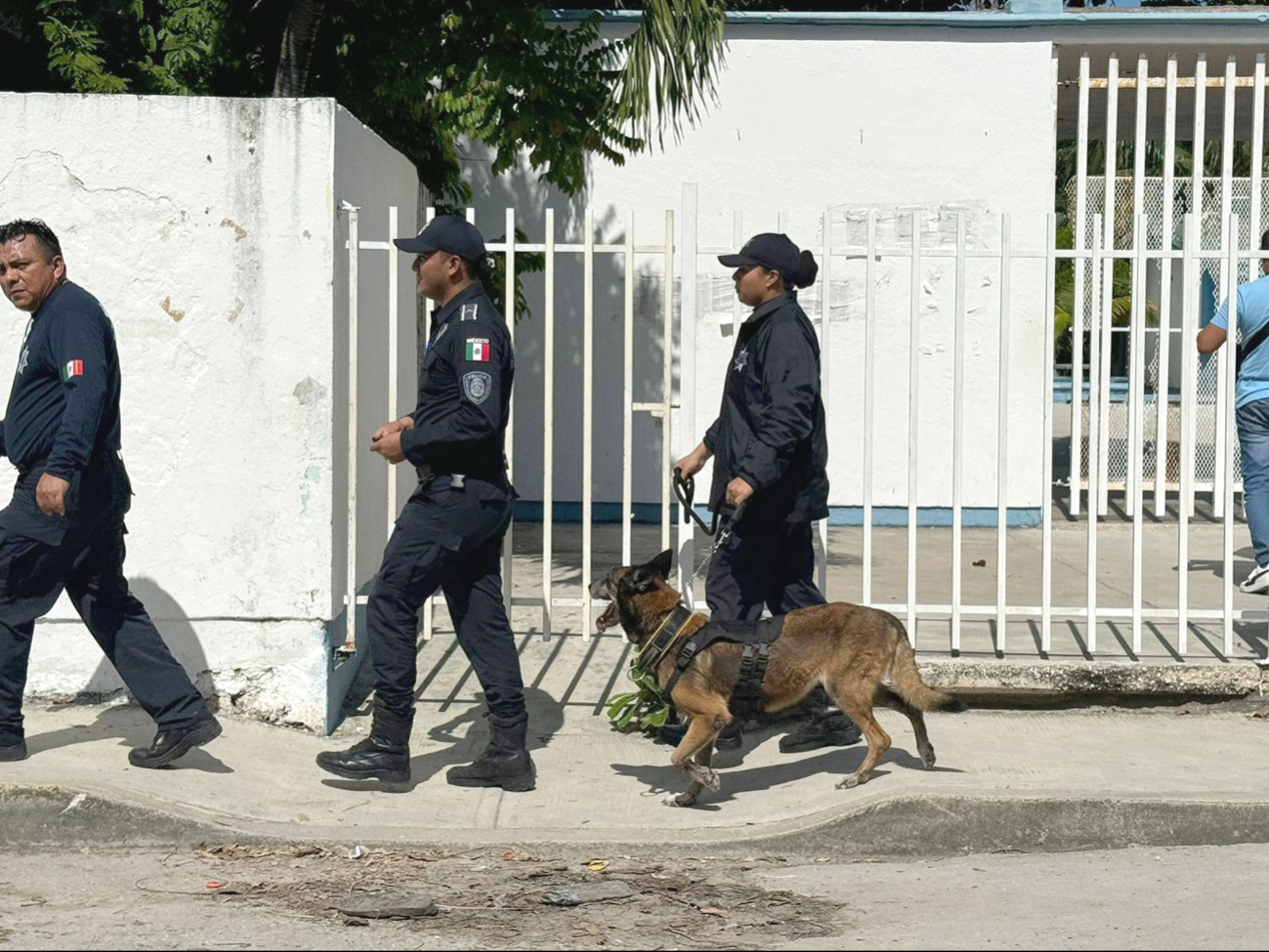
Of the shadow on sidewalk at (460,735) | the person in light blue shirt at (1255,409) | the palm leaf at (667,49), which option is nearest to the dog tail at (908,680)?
the shadow on sidewalk at (460,735)

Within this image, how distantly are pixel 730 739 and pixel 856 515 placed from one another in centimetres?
615

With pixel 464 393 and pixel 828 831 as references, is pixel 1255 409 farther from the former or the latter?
pixel 464 393

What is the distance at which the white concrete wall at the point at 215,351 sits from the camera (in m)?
6.23

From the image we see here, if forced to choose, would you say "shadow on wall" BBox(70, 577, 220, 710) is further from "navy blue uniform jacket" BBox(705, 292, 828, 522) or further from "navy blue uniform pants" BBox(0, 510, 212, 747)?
"navy blue uniform jacket" BBox(705, 292, 828, 522)

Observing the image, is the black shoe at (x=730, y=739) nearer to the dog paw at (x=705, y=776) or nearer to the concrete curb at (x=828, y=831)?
the dog paw at (x=705, y=776)

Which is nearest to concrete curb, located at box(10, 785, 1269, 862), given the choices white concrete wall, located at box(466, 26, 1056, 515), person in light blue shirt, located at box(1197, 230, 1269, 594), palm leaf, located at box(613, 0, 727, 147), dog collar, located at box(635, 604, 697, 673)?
dog collar, located at box(635, 604, 697, 673)

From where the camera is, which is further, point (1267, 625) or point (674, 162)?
point (674, 162)

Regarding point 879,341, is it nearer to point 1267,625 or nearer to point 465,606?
point 1267,625

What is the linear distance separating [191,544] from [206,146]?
1.50 m

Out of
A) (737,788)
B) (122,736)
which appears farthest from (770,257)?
(122,736)

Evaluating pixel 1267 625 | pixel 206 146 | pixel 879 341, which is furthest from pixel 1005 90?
pixel 206 146

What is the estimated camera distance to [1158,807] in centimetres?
550

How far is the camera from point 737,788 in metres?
5.89

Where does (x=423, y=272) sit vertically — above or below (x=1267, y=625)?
above
